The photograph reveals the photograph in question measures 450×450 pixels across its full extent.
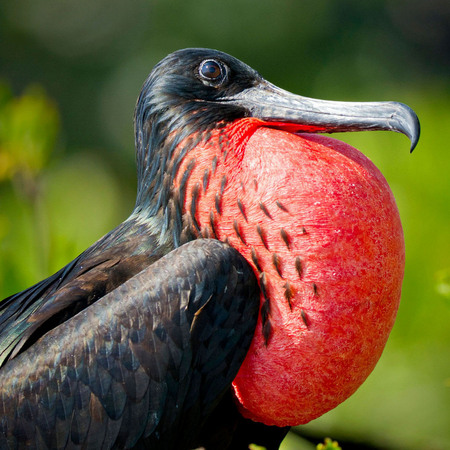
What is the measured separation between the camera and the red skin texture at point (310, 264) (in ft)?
7.80

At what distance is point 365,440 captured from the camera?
14.5ft

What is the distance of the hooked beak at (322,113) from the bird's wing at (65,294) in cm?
54

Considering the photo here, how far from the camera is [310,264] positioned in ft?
7.80

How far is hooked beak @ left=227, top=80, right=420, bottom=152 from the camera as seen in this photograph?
2.54 metres

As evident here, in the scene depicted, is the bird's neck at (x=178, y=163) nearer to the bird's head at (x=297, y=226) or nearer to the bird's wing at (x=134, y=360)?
the bird's head at (x=297, y=226)

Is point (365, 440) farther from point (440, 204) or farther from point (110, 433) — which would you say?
point (110, 433)

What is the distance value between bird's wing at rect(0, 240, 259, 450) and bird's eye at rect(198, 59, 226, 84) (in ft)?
1.99

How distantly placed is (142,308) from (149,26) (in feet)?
15.5

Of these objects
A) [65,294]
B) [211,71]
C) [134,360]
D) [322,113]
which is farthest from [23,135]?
[134,360]

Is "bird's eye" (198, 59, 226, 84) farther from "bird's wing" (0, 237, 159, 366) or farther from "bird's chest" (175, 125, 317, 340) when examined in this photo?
"bird's wing" (0, 237, 159, 366)

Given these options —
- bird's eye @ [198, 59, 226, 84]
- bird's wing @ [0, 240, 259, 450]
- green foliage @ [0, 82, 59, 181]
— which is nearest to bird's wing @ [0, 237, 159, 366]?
bird's wing @ [0, 240, 259, 450]

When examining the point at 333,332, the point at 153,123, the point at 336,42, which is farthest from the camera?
the point at 336,42

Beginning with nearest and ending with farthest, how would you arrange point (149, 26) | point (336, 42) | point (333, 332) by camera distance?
point (333, 332), point (336, 42), point (149, 26)

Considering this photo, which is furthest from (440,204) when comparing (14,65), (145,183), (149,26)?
(14,65)
